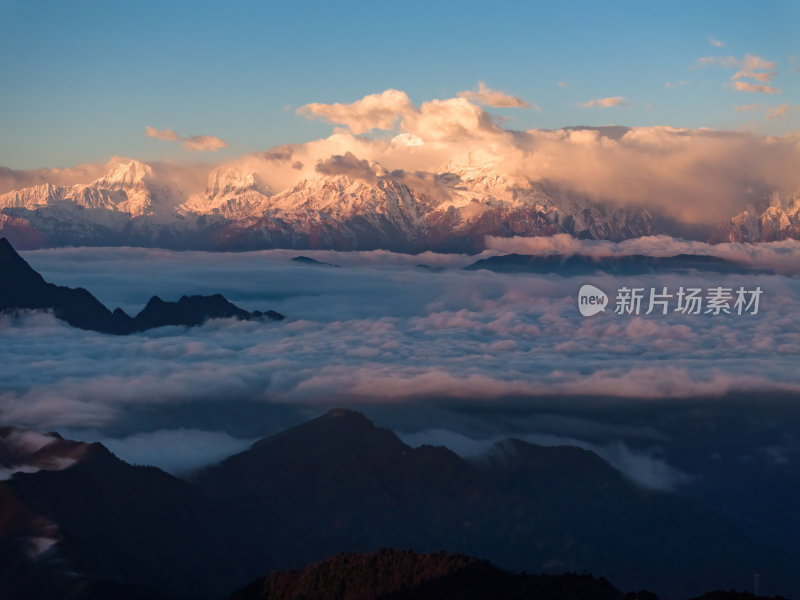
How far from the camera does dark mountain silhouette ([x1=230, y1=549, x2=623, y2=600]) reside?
140613 millimetres

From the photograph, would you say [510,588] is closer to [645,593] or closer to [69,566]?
[645,593]

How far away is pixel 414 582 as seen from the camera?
6127 inches

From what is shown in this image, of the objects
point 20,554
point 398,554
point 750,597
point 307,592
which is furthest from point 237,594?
point 750,597

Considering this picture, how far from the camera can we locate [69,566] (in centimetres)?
18538

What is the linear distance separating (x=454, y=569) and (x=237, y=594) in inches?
1262

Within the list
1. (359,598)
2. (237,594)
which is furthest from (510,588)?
(237,594)

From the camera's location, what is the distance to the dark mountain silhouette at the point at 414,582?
141 metres

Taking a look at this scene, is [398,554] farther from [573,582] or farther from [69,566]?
[69,566]

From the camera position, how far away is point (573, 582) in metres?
141

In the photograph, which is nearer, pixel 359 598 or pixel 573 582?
pixel 573 582

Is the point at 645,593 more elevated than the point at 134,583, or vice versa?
the point at 645,593

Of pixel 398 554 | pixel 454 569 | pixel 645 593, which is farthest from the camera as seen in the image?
pixel 398 554

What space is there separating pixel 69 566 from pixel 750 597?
10248 centimetres

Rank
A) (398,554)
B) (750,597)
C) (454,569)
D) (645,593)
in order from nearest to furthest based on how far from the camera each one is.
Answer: (750,597) → (645,593) → (454,569) → (398,554)
